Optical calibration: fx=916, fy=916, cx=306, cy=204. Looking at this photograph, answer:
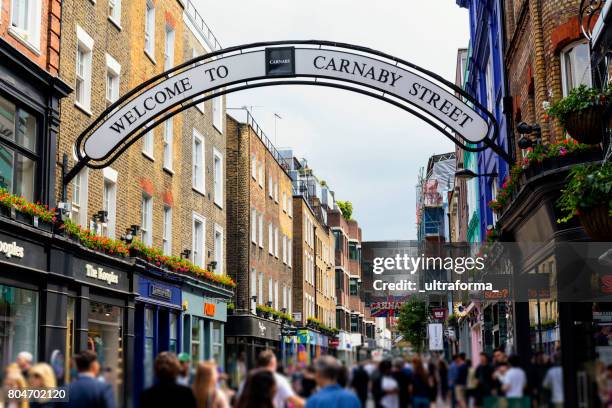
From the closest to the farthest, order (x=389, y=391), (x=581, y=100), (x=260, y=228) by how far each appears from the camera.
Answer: (x=389, y=391) < (x=581, y=100) < (x=260, y=228)

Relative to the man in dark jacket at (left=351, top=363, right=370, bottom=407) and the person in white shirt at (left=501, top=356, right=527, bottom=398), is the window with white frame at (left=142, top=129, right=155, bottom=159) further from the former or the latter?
the person in white shirt at (left=501, top=356, right=527, bottom=398)

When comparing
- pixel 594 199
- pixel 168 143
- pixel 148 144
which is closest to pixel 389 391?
pixel 594 199

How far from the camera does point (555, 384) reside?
7477 mm

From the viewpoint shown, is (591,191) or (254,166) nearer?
(591,191)

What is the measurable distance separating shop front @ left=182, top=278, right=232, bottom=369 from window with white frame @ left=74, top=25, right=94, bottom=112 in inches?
307

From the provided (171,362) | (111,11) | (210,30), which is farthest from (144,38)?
(171,362)

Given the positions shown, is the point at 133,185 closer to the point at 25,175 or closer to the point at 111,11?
the point at 111,11

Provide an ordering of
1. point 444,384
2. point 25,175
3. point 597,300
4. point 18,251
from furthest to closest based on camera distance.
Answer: point 25,175 → point 18,251 → point 597,300 → point 444,384

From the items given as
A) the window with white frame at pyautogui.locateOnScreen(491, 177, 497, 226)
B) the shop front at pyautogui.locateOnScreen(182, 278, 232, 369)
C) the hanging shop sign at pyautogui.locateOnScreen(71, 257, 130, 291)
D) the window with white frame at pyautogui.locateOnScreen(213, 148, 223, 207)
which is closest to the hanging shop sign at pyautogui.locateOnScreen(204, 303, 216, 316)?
the shop front at pyautogui.locateOnScreen(182, 278, 232, 369)

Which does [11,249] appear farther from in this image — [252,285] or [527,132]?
[252,285]

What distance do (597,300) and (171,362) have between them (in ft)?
32.3

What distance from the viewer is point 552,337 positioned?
53.2 ft

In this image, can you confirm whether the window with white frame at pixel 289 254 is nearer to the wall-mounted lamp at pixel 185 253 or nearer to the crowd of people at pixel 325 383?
the wall-mounted lamp at pixel 185 253

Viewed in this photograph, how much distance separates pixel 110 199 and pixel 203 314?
821cm
